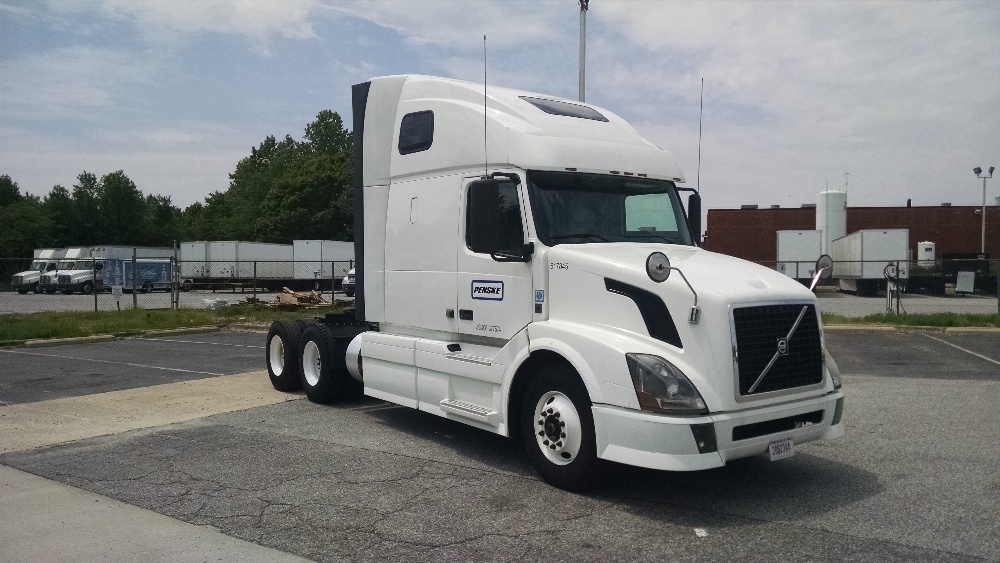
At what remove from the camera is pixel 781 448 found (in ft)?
19.5

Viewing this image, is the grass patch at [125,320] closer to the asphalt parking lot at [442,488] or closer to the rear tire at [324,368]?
the rear tire at [324,368]

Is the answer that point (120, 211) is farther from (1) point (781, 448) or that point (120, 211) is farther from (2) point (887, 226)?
(1) point (781, 448)

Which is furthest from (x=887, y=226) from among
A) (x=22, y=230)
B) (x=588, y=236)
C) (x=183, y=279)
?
(x=22, y=230)

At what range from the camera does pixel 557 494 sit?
247 inches

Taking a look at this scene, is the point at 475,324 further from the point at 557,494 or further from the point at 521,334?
the point at 557,494

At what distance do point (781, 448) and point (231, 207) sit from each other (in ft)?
317

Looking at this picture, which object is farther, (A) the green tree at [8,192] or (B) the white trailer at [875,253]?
(A) the green tree at [8,192]

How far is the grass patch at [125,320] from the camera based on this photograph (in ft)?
60.8

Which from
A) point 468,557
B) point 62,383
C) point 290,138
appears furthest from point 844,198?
point 290,138

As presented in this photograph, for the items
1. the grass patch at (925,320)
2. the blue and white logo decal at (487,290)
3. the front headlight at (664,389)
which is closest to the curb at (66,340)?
the blue and white logo decal at (487,290)

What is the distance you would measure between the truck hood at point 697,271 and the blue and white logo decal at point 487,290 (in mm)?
682

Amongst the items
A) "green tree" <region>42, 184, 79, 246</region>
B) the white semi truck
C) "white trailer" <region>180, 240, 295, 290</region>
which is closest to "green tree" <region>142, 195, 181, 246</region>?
"green tree" <region>42, 184, 79, 246</region>

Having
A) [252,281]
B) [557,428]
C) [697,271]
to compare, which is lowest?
[252,281]

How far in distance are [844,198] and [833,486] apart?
147 ft
